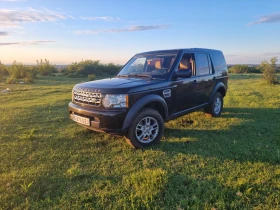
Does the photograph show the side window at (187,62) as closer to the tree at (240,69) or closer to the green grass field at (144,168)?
the green grass field at (144,168)

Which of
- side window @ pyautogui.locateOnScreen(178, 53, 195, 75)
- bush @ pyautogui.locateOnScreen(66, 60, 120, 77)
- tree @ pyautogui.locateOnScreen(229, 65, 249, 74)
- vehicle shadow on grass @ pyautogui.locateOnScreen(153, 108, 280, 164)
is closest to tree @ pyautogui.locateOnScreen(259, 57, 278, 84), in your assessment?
vehicle shadow on grass @ pyautogui.locateOnScreen(153, 108, 280, 164)

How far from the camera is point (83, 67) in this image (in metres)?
27.9

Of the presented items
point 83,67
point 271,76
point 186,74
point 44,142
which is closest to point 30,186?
point 44,142

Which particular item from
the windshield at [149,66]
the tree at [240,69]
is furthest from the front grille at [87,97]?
the tree at [240,69]

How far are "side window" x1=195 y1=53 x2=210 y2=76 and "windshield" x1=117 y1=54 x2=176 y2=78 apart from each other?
34.0 inches

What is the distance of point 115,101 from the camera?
3.73 meters

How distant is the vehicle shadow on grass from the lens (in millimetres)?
3746

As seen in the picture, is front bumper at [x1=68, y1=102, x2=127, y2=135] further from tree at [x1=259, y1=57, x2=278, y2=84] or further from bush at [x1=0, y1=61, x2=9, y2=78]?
bush at [x1=0, y1=61, x2=9, y2=78]

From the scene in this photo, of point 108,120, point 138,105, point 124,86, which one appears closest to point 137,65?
point 124,86

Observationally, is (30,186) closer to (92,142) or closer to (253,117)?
(92,142)

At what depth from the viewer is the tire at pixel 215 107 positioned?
239 inches

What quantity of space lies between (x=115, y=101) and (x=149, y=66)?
1.72 meters

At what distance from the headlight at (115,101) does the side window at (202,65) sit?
7.91ft

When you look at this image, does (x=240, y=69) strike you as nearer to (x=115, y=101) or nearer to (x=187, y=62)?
(x=187, y=62)
